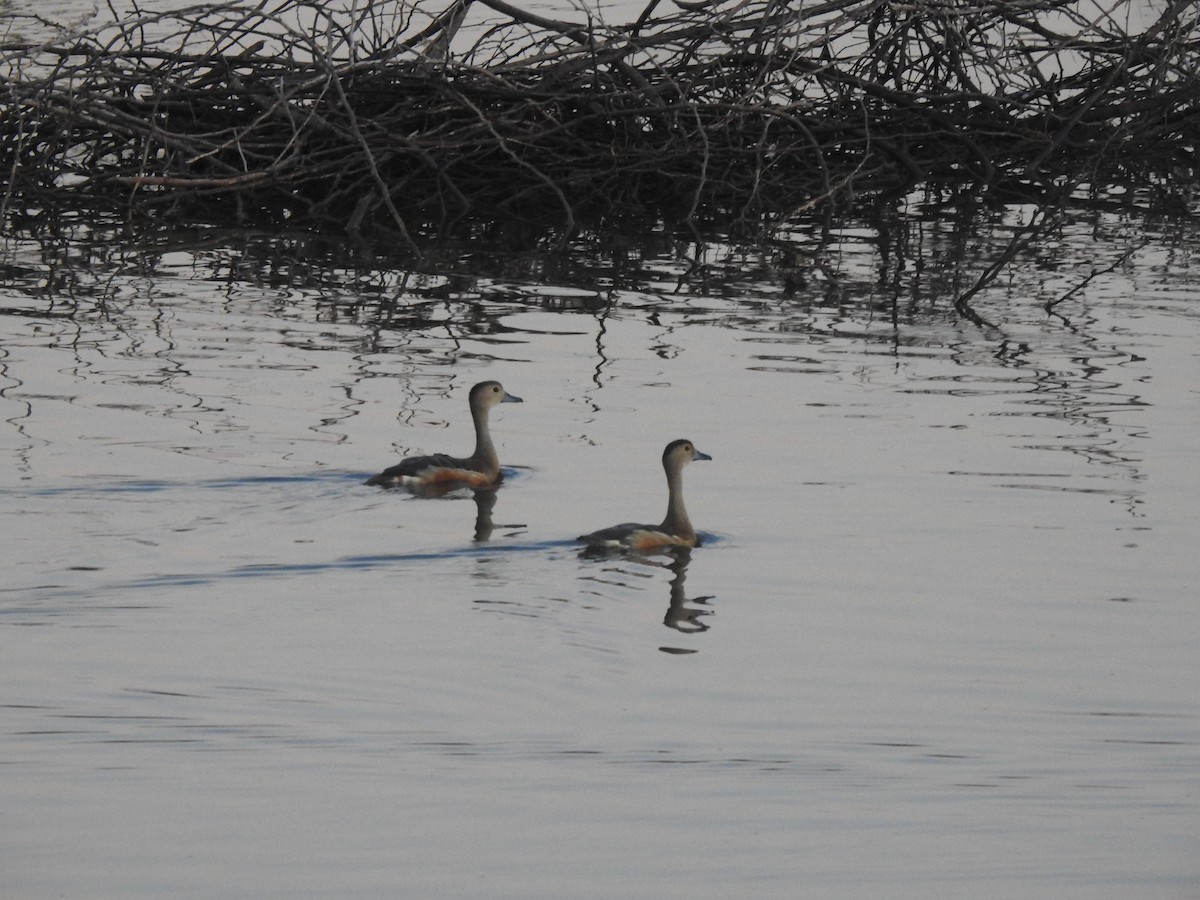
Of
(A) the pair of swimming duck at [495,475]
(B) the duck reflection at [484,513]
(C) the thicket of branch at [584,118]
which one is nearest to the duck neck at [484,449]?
(A) the pair of swimming duck at [495,475]

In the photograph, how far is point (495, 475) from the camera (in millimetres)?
10859

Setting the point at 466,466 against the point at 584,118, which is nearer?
the point at 466,466

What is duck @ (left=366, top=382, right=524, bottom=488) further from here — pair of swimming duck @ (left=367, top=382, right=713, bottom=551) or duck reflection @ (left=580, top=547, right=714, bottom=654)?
duck reflection @ (left=580, top=547, right=714, bottom=654)

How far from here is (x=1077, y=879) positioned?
6023 millimetres

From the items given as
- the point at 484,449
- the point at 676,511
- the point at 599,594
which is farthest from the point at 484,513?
the point at 599,594

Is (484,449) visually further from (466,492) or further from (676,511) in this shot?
(676,511)

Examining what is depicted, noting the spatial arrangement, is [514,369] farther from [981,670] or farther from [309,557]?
[981,670]

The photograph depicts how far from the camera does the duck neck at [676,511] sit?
31.8ft

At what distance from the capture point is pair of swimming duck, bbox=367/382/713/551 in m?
9.44

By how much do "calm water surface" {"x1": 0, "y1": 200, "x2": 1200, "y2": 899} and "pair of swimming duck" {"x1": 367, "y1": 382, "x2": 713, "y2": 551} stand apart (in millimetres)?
136

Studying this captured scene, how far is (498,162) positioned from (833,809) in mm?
12643

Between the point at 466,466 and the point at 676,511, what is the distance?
1373 millimetres

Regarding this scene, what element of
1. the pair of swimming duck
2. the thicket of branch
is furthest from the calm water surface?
the thicket of branch

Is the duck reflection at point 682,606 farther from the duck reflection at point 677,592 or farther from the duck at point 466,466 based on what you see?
the duck at point 466,466
